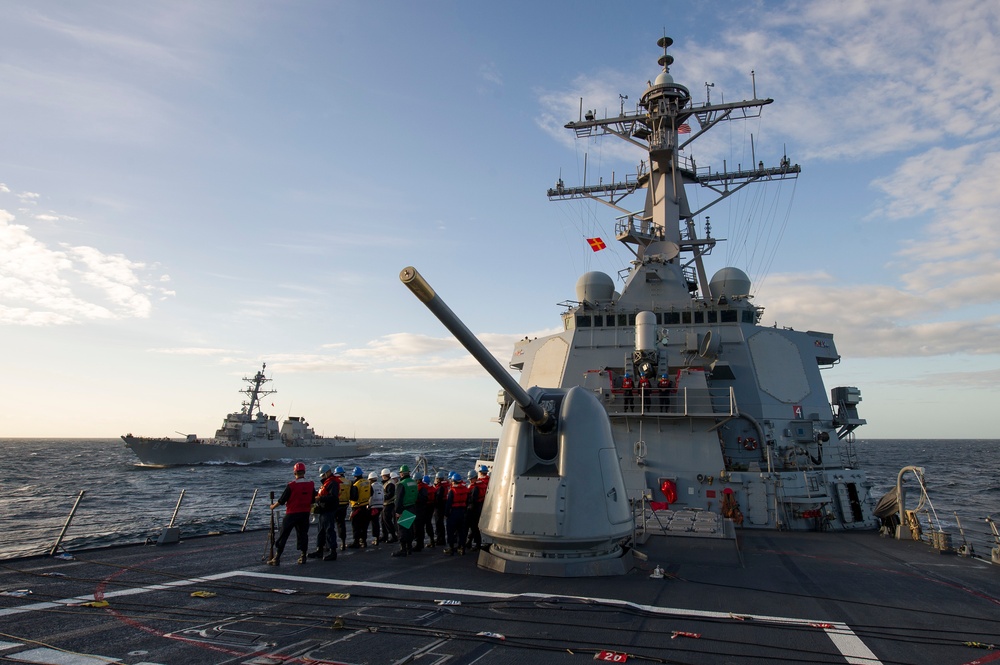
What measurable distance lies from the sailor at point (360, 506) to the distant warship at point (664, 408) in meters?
2.15

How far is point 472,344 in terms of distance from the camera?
5785 millimetres

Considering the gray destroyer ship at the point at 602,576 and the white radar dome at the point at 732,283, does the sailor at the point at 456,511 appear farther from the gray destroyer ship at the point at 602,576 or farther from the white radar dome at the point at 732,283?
the white radar dome at the point at 732,283

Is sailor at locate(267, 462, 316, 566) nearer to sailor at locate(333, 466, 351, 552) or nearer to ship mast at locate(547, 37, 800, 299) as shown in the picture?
sailor at locate(333, 466, 351, 552)

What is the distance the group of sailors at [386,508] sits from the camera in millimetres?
7355

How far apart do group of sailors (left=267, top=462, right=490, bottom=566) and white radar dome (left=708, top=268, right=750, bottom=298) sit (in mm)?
10303

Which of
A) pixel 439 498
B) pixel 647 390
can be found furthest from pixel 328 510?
pixel 647 390

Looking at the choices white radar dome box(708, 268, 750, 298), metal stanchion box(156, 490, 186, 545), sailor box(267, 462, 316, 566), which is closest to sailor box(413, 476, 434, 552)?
sailor box(267, 462, 316, 566)

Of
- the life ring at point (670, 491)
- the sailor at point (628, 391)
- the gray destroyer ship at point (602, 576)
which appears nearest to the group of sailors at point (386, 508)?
the gray destroyer ship at point (602, 576)

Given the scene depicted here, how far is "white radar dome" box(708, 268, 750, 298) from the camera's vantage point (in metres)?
16.5

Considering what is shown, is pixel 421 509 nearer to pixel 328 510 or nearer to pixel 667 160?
pixel 328 510

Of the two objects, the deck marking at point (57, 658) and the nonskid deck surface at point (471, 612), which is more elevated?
the nonskid deck surface at point (471, 612)

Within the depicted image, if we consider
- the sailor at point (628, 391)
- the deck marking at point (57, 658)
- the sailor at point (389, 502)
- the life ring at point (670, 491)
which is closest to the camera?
the deck marking at point (57, 658)

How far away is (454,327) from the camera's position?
555 centimetres

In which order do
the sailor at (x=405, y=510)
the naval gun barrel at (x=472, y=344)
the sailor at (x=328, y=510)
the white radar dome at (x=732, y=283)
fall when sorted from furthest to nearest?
the white radar dome at (x=732, y=283) → the sailor at (x=405, y=510) → the sailor at (x=328, y=510) → the naval gun barrel at (x=472, y=344)
